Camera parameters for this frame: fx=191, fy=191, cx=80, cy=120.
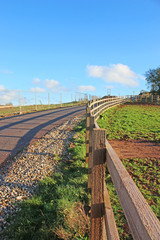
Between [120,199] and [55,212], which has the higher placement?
[120,199]

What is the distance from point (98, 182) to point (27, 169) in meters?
3.40

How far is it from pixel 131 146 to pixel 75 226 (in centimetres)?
488

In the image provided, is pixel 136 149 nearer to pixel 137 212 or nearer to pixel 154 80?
pixel 137 212

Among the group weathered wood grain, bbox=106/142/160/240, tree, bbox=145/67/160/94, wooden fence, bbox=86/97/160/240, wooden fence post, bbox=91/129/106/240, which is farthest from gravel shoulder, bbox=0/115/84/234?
tree, bbox=145/67/160/94

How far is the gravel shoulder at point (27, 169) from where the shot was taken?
3.64m

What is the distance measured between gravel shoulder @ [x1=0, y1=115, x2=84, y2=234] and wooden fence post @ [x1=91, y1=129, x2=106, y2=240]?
5.63 feet

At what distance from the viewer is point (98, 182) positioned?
6.37 feet

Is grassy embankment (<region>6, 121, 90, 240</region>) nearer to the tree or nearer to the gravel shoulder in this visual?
the gravel shoulder

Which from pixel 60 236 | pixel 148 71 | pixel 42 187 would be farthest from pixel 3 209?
pixel 148 71

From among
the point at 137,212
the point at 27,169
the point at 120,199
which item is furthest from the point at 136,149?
the point at 137,212

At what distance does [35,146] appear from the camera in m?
6.75

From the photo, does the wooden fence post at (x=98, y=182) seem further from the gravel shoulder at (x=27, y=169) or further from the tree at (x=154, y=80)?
the tree at (x=154, y=80)

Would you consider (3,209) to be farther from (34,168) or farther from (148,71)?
(148,71)

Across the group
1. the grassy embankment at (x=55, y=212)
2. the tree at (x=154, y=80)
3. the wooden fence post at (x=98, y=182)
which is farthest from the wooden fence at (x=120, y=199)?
the tree at (x=154, y=80)
